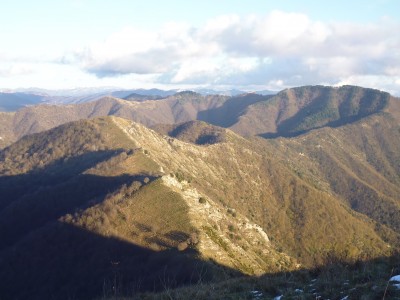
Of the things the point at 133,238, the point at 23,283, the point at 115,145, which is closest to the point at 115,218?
the point at 133,238

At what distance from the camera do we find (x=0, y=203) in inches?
5832

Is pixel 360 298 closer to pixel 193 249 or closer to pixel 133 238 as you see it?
pixel 193 249

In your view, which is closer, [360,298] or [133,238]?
[360,298]

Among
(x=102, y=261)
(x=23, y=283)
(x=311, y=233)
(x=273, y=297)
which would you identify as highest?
(x=273, y=297)

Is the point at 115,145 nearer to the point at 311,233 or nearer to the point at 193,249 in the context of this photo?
the point at 311,233

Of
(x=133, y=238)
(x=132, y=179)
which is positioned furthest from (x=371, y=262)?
(x=132, y=179)

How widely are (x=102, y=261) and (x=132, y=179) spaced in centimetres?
4124

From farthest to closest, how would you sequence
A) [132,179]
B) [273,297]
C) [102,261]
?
1. [132,179]
2. [102,261]
3. [273,297]

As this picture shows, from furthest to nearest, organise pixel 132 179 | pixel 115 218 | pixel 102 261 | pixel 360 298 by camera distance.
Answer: pixel 132 179, pixel 115 218, pixel 102 261, pixel 360 298

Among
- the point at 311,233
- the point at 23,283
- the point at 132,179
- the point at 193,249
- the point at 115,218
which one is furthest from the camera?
the point at 311,233

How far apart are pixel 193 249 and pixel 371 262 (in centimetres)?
5786

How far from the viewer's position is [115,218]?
94062mm

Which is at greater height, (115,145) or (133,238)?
(115,145)

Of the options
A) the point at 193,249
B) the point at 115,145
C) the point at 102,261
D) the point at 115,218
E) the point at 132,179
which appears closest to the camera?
the point at 193,249
